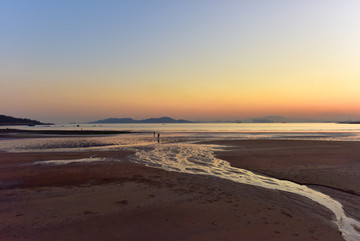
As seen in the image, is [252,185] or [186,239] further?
[252,185]

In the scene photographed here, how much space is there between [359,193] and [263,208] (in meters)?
5.58

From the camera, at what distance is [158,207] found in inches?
367

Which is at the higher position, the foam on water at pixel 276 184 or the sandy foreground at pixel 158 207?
the sandy foreground at pixel 158 207

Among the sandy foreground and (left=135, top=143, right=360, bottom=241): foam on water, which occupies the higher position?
the sandy foreground

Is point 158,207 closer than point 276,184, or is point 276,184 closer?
point 158,207

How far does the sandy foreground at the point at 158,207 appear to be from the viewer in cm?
711

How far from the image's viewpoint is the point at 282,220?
8102 millimetres

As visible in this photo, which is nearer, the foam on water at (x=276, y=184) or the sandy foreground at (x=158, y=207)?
the sandy foreground at (x=158, y=207)

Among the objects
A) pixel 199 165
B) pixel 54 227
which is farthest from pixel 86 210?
pixel 199 165

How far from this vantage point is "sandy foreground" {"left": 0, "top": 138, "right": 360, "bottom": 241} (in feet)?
23.3

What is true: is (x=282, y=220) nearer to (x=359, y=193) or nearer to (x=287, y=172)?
(x=359, y=193)

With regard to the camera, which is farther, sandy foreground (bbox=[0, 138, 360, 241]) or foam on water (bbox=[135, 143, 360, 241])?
foam on water (bbox=[135, 143, 360, 241])

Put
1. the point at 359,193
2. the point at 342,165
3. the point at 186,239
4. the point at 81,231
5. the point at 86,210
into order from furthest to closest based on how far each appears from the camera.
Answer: the point at 342,165
the point at 359,193
the point at 86,210
the point at 81,231
the point at 186,239

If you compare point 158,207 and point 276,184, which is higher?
point 158,207
